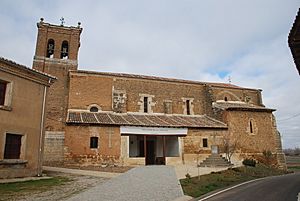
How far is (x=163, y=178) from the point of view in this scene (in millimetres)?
13648

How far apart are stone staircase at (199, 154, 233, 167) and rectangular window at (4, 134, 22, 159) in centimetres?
1412

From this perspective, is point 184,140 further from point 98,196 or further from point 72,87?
point 98,196

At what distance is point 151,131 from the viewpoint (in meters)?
22.3

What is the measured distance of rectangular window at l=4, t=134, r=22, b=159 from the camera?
1277cm

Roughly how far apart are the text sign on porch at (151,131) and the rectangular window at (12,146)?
912 centimetres

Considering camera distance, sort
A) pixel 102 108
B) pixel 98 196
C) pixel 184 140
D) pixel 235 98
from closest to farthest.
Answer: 1. pixel 98 196
2. pixel 184 140
3. pixel 102 108
4. pixel 235 98

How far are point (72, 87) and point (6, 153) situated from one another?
→ 40.4ft

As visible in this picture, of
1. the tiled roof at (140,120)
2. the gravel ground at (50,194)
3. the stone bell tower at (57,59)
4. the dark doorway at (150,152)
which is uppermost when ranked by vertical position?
the stone bell tower at (57,59)

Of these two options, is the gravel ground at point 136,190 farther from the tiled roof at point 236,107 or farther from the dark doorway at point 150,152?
the tiled roof at point 236,107

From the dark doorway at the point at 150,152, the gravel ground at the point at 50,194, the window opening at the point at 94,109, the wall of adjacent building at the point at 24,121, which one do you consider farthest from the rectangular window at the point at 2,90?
the dark doorway at the point at 150,152

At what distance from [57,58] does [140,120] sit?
10.5 meters

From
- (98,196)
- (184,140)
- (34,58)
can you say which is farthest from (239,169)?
(34,58)

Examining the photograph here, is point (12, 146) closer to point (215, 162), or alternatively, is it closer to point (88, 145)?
point (88, 145)

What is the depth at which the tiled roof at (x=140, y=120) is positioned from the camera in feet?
69.8
